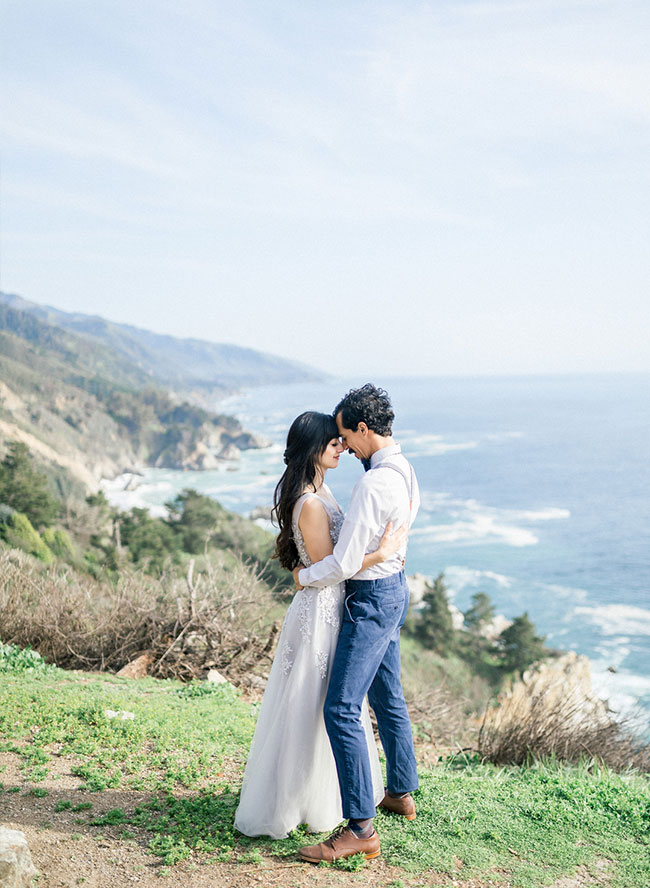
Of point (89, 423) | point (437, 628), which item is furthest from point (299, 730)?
point (89, 423)

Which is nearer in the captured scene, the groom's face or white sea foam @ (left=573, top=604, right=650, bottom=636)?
the groom's face

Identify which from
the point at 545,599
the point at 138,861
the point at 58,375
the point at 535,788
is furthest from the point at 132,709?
the point at 58,375

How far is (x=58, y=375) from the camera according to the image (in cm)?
9538

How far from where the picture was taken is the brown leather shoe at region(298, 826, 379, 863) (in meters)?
3.48

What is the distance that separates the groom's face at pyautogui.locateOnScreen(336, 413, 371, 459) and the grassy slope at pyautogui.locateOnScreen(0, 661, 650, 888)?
2.05m

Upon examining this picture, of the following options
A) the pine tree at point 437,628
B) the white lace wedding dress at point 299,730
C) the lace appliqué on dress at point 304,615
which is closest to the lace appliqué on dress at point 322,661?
the white lace wedding dress at point 299,730

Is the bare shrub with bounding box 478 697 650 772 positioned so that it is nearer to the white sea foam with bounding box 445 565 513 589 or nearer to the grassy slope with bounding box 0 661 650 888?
the grassy slope with bounding box 0 661 650 888

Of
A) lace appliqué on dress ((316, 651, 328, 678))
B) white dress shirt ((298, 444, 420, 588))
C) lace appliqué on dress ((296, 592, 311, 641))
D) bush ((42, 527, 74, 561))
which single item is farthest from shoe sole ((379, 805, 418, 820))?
bush ((42, 527, 74, 561))

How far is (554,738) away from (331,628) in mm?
3593

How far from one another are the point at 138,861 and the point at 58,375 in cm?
9898

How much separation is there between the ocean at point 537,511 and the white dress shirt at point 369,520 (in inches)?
185

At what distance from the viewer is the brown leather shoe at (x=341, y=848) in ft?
11.4

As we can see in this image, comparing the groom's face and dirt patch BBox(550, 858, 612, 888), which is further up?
the groom's face

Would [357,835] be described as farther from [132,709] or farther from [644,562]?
[644,562]
